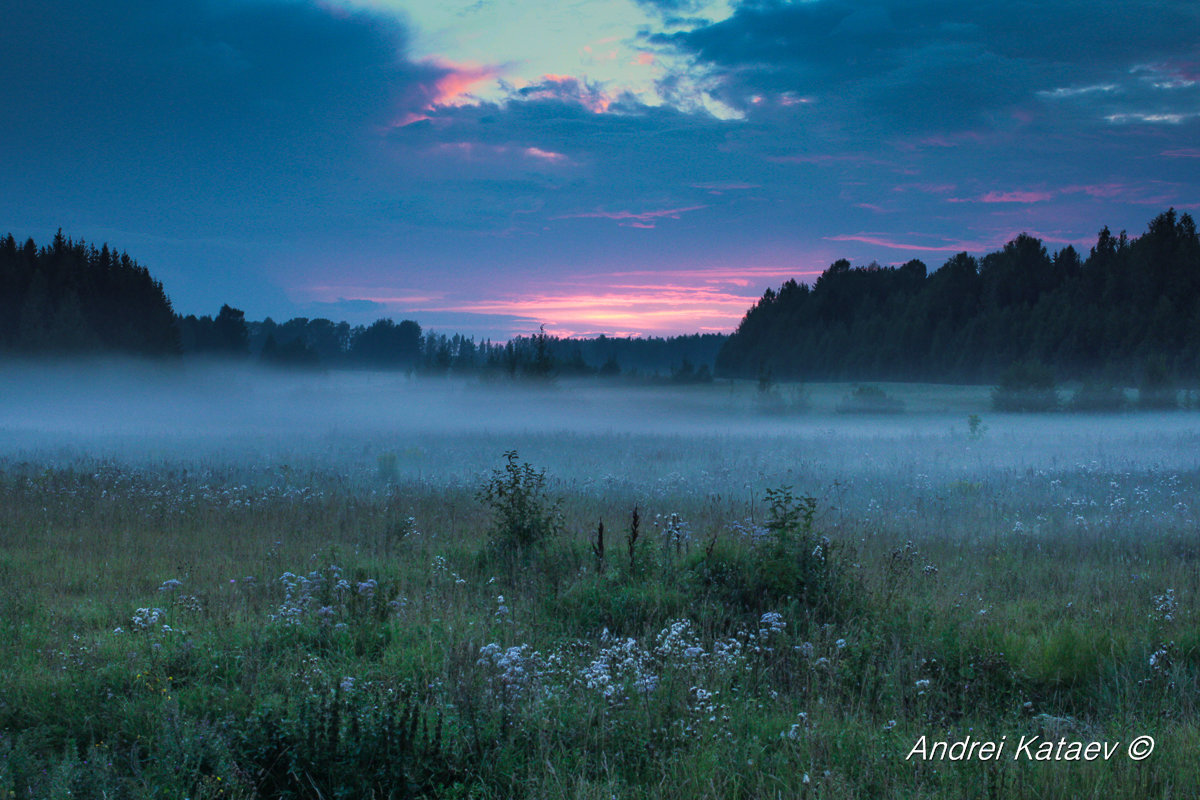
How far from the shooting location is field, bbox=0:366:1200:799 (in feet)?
13.3

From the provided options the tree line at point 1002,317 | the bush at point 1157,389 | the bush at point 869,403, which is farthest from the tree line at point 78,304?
the bush at point 1157,389

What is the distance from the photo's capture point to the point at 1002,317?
200 feet

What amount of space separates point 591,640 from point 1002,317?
66686 mm

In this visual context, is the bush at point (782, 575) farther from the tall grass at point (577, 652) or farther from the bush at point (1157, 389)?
the bush at point (1157, 389)

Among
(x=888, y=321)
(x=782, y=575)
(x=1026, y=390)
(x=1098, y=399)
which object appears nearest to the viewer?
(x=782, y=575)

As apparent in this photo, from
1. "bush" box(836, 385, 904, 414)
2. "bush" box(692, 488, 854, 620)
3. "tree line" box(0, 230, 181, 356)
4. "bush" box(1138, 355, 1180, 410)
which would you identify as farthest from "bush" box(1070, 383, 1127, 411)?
"tree line" box(0, 230, 181, 356)

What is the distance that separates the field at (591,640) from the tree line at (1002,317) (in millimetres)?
42596

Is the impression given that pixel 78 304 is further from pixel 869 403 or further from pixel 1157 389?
pixel 1157 389

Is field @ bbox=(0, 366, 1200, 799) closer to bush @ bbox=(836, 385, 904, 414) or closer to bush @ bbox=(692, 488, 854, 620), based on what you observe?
bush @ bbox=(692, 488, 854, 620)

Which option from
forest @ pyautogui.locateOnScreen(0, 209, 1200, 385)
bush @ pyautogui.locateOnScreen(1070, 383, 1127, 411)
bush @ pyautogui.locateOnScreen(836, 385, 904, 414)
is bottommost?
bush @ pyautogui.locateOnScreen(836, 385, 904, 414)

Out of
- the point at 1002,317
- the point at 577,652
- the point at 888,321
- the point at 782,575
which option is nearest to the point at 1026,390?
the point at 1002,317

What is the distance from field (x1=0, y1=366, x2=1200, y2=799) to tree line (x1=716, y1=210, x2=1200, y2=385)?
4260 centimetres

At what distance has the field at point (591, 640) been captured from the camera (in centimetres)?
405

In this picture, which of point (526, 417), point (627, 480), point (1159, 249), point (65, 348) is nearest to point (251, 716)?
point (627, 480)
